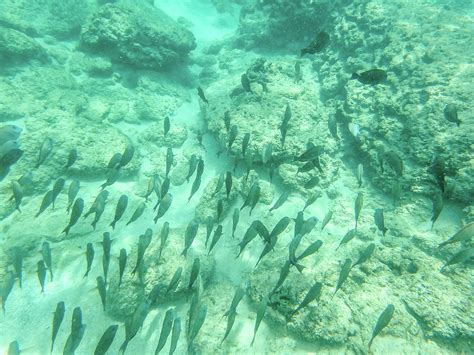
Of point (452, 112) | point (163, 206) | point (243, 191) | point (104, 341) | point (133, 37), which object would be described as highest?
point (452, 112)

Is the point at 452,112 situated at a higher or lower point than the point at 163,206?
higher

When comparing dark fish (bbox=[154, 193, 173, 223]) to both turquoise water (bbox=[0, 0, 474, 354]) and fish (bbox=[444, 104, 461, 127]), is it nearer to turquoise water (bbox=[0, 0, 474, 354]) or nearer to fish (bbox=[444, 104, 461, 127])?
turquoise water (bbox=[0, 0, 474, 354])

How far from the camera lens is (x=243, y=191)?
248 inches

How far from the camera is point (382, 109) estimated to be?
7270 mm

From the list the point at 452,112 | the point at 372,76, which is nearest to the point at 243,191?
the point at 372,76

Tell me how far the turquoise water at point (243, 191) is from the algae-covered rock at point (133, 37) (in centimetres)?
6

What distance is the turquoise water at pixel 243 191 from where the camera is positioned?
4422 millimetres

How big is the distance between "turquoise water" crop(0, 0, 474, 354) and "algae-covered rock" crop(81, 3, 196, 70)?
63mm

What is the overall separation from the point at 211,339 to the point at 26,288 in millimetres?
3591

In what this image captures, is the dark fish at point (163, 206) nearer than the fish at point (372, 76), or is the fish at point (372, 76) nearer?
the fish at point (372, 76)

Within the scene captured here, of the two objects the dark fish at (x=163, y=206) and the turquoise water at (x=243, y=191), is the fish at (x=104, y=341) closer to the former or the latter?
the turquoise water at (x=243, y=191)

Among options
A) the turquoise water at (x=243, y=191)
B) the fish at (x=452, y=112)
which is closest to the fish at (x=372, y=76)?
the turquoise water at (x=243, y=191)

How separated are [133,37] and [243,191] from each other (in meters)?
7.94

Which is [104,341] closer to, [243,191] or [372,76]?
[243,191]
